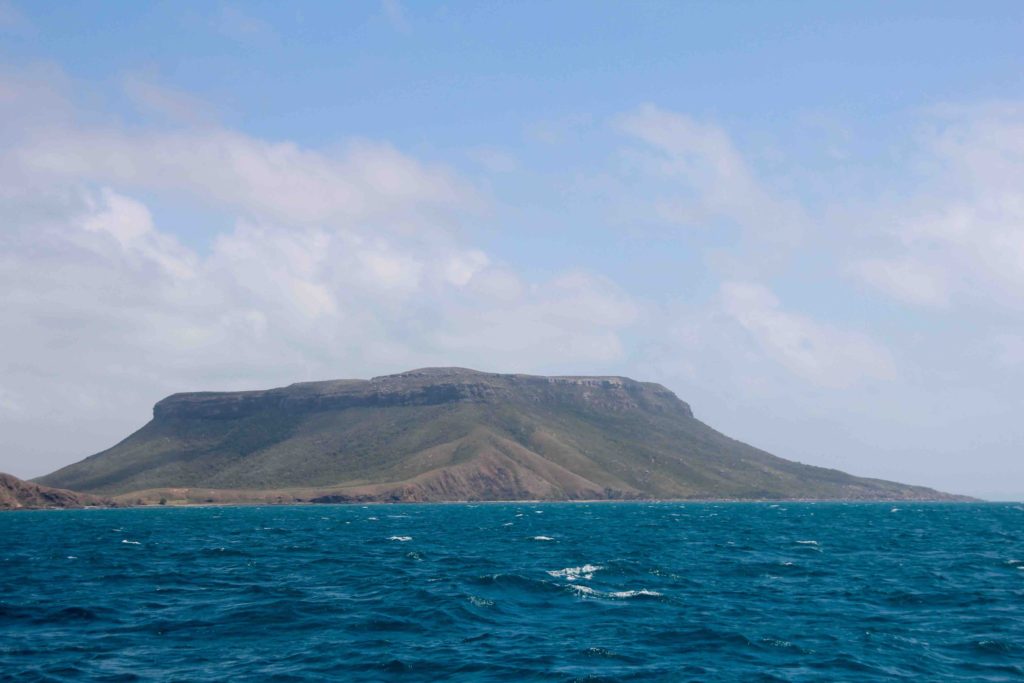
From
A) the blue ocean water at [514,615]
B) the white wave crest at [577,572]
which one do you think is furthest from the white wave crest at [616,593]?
the white wave crest at [577,572]

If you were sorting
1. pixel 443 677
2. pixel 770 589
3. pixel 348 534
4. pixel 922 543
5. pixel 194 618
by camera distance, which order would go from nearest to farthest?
pixel 443 677
pixel 194 618
pixel 770 589
pixel 922 543
pixel 348 534

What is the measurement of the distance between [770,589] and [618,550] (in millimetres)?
24309

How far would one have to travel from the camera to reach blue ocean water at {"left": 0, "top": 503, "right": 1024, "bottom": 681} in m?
31.5

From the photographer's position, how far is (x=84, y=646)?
113 ft

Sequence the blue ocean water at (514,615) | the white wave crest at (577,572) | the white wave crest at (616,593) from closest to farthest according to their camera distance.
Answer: the blue ocean water at (514,615)
the white wave crest at (616,593)
the white wave crest at (577,572)

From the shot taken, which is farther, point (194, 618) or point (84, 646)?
point (194, 618)

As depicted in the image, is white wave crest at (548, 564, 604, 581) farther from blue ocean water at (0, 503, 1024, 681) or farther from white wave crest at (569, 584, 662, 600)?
white wave crest at (569, 584, 662, 600)

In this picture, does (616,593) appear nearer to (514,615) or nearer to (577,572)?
(514,615)

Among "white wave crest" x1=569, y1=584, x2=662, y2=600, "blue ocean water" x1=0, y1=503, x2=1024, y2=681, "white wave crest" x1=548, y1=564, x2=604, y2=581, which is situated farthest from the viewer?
"white wave crest" x1=548, y1=564, x2=604, y2=581

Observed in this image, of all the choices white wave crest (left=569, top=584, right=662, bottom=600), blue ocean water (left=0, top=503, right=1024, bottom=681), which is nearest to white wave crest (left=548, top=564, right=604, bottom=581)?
blue ocean water (left=0, top=503, right=1024, bottom=681)

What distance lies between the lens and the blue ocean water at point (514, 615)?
1242 inches

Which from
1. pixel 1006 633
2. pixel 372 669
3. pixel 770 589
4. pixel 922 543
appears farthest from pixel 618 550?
pixel 372 669

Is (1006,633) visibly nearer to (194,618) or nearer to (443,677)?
(443,677)

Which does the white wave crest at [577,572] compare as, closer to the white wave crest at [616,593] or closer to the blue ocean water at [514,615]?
the blue ocean water at [514,615]
